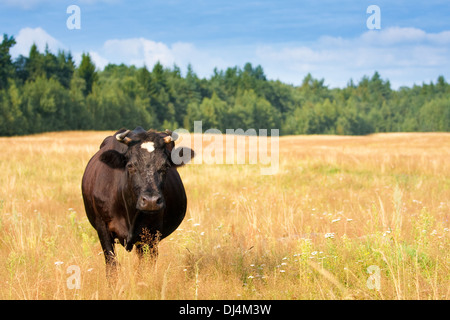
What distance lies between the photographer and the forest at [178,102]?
73438 millimetres

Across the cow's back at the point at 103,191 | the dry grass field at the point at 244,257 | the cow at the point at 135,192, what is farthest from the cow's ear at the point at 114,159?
the dry grass field at the point at 244,257

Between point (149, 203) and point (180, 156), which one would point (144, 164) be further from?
point (180, 156)

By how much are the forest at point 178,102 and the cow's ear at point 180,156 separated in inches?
2641

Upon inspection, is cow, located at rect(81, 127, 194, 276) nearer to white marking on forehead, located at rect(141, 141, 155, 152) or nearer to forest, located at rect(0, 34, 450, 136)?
white marking on forehead, located at rect(141, 141, 155, 152)

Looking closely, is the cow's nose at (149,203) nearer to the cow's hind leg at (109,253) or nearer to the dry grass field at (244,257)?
the dry grass field at (244,257)

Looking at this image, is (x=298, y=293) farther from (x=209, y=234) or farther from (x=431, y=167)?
(x=431, y=167)

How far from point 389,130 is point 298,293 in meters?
155

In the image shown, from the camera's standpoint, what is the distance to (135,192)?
4836 mm

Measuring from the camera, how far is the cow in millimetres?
4801

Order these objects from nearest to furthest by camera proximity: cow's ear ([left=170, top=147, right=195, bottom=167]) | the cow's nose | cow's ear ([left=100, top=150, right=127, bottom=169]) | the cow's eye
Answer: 1. the cow's nose
2. the cow's eye
3. cow's ear ([left=100, top=150, right=127, bottom=169])
4. cow's ear ([left=170, top=147, right=195, bottom=167])

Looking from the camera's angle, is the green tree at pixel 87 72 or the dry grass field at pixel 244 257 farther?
the green tree at pixel 87 72

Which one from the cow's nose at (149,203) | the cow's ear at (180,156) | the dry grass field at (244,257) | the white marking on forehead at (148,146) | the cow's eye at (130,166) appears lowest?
the dry grass field at (244,257)

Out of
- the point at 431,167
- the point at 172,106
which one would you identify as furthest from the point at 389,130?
the point at 431,167
